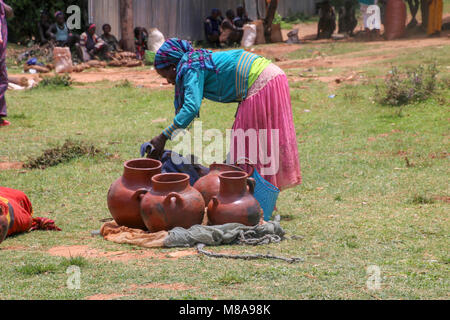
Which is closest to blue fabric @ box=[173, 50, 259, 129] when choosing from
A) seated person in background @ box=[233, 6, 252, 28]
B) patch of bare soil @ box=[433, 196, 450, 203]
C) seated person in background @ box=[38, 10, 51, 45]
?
patch of bare soil @ box=[433, 196, 450, 203]

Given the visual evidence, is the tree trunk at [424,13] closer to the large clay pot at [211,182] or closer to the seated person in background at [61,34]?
the seated person in background at [61,34]

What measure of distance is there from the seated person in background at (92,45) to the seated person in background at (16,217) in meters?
11.3

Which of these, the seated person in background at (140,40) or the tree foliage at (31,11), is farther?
the tree foliage at (31,11)

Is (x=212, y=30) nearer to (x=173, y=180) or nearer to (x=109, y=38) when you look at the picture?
(x=109, y=38)

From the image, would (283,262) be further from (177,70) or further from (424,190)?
(424,190)

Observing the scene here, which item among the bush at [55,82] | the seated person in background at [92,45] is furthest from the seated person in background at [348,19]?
the bush at [55,82]

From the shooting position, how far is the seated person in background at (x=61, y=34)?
53.6ft

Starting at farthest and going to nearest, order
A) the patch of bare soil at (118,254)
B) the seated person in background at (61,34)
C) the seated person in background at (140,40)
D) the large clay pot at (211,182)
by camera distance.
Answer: the seated person in background at (140,40) → the seated person in background at (61,34) → the large clay pot at (211,182) → the patch of bare soil at (118,254)

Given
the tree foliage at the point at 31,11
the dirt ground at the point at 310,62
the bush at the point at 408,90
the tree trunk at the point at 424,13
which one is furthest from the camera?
the tree trunk at the point at 424,13

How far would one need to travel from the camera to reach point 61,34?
16406 millimetres

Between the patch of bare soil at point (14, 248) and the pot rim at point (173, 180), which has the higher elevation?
the pot rim at point (173, 180)

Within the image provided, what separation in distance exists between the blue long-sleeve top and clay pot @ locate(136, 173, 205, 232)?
413 millimetres
